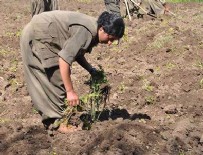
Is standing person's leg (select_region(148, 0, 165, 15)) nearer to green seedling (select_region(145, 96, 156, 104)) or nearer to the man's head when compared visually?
green seedling (select_region(145, 96, 156, 104))

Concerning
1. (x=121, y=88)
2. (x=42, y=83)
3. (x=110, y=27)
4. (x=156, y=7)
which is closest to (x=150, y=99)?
(x=121, y=88)

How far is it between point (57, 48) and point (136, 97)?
1912 mm

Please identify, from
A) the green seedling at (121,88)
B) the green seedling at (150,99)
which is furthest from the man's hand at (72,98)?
the green seedling at (121,88)

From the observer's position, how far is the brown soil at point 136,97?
441cm

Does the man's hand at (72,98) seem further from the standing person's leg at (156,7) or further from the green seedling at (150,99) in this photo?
the standing person's leg at (156,7)

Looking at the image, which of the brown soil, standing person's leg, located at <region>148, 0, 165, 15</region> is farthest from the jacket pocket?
standing person's leg, located at <region>148, 0, 165, 15</region>

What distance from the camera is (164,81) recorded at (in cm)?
667

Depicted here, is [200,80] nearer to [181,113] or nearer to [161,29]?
[181,113]

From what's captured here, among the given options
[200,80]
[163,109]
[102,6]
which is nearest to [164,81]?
[200,80]

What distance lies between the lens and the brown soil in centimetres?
441

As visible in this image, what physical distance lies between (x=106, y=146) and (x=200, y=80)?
9.17ft

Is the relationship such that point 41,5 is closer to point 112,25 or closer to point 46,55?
point 46,55

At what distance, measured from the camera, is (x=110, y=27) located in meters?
4.09

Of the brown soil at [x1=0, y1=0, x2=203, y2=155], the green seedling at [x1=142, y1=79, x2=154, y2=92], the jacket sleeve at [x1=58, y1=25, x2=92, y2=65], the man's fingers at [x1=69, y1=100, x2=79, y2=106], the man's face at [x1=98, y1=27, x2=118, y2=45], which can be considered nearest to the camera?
the jacket sleeve at [x1=58, y1=25, x2=92, y2=65]
